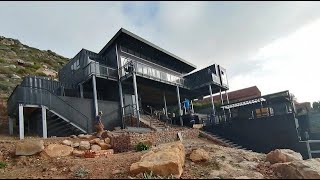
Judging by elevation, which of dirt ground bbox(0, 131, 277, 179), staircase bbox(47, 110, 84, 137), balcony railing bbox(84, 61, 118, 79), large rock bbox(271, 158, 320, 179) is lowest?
large rock bbox(271, 158, 320, 179)

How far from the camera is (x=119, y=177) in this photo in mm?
8680

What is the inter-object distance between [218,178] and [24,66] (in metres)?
40.7

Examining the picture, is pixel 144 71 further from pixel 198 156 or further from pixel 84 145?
pixel 198 156

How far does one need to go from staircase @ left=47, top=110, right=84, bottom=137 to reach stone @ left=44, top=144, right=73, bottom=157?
6.21 m

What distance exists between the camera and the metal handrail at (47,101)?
17.5 metres

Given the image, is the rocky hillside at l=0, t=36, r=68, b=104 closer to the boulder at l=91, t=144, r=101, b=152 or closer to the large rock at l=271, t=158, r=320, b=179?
the boulder at l=91, t=144, r=101, b=152

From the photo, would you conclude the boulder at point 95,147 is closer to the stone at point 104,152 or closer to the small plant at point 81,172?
the stone at point 104,152

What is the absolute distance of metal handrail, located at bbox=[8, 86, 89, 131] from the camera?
17453 millimetres

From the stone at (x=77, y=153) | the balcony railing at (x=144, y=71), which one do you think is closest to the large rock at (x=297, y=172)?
the stone at (x=77, y=153)

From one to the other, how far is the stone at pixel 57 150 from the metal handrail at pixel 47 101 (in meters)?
6.32

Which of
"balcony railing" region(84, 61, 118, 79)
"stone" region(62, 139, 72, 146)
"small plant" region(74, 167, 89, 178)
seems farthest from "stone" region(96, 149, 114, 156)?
"balcony railing" region(84, 61, 118, 79)

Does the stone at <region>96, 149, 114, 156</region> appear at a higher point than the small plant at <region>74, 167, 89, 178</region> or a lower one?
higher

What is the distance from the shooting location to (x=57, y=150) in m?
12.1

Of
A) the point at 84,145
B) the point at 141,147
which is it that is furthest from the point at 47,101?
the point at 141,147
